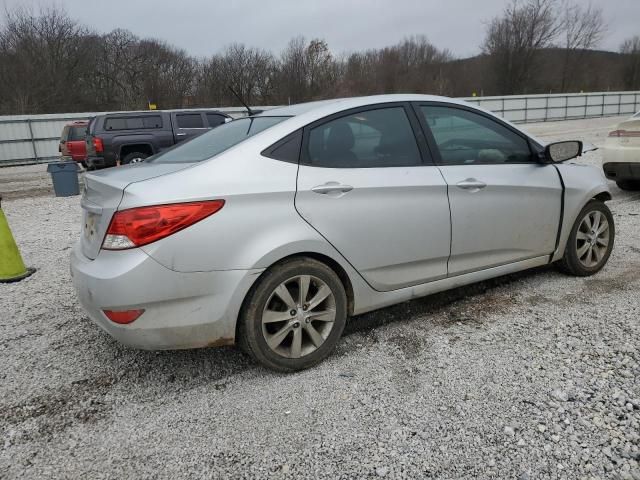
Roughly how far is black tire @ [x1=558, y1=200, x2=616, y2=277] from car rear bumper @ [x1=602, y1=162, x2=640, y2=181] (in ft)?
12.0

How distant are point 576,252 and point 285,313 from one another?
278cm

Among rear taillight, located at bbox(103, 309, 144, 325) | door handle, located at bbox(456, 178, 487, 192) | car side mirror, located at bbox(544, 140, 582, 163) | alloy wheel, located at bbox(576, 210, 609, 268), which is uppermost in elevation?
car side mirror, located at bbox(544, 140, 582, 163)

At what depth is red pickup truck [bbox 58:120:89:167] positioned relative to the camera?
667 inches

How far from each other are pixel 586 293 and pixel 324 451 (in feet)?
9.00

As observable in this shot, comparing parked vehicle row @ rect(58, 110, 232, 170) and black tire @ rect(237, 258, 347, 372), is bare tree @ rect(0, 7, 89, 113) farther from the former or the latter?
black tire @ rect(237, 258, 347, 372)

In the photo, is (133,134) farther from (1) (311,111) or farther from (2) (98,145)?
(1) (311,111)

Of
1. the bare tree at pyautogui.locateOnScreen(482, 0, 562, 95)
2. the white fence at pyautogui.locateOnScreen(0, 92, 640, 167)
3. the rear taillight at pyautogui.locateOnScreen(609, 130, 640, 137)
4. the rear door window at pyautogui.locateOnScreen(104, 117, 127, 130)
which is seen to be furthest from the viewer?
the bare tree at pyautogui.locateOnScreen(482, 0, 562, 95)

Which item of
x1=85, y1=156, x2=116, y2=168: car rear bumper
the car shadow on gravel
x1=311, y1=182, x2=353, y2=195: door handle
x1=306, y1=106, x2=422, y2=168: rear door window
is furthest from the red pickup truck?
x1=311, y1=182, x2=353, y2=195: door handle

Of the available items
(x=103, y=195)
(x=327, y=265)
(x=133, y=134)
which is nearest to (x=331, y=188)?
(x=327, y=265)

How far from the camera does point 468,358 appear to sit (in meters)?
2.99

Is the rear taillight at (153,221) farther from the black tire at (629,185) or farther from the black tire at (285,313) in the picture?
the black tire at (629,185)

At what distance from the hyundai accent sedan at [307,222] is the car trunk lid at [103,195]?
0.01m

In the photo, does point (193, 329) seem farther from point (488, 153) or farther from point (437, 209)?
point (488, 153)

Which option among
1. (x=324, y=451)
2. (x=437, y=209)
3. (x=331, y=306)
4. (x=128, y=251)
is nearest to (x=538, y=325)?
(x=437, y=209)
